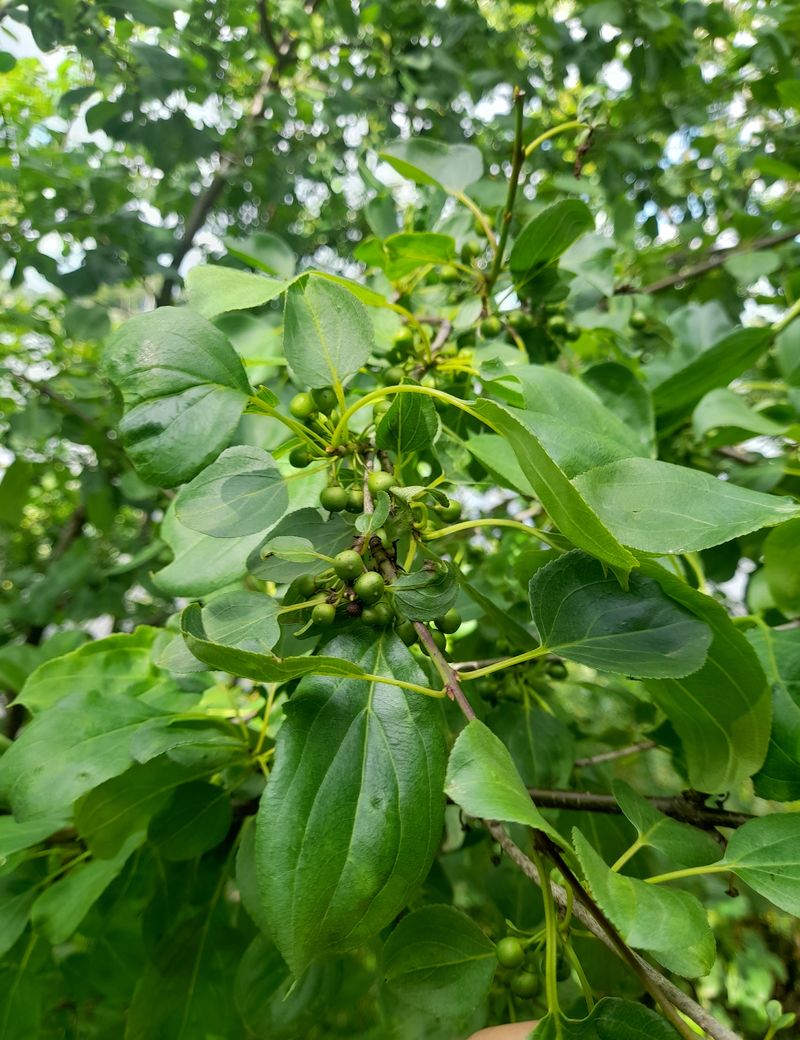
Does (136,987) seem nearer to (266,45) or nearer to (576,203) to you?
(576,203)

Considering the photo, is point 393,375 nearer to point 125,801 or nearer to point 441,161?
point 441,161

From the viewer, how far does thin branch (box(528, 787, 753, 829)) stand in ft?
1.82

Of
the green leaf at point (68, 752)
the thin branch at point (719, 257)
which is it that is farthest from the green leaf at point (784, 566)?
the thin branch at point (719, 257)

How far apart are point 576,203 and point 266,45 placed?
1670mm

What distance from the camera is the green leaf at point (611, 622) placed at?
451 millimetres

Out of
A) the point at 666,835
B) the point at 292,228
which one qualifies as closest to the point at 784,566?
the point at 666,835

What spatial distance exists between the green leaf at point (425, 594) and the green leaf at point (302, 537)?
7cm

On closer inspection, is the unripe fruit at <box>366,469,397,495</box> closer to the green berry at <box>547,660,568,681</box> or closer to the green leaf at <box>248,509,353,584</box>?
the green leaf at <box>248,509,353,584</box>

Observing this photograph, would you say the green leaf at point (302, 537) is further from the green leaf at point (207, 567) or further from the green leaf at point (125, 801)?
the green leaf at point (125, 801)

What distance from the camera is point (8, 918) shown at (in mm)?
718

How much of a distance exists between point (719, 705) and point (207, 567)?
1.40 feet

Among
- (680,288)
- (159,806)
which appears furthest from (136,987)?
(680,288)

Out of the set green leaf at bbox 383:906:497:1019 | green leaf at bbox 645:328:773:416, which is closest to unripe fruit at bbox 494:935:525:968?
green leaf at bbox 383:906:497:1019

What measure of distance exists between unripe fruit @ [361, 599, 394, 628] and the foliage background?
0.31 m
